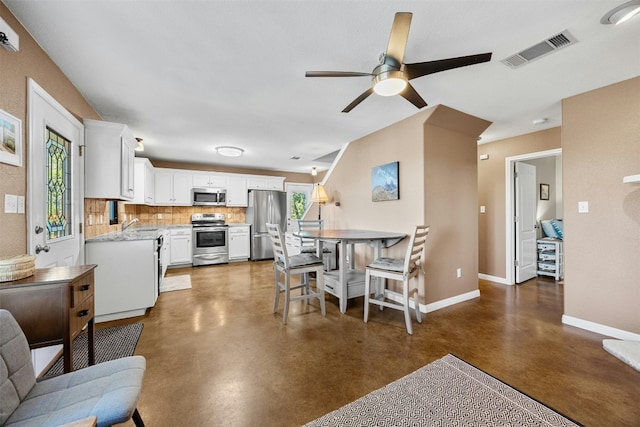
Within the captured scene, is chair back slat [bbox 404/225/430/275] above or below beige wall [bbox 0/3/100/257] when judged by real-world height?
below

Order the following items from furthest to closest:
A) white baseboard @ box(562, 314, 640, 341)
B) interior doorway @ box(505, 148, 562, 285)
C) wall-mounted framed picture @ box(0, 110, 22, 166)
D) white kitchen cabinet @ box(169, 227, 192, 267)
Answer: white kitchen cabinet @ box(169, 227, 192, 267)
interior doorway @ box(505, 148, 562, 285)
white baseboard @ box(562, 314, 640, 341)
wall-mounted framed picture @ box(0, 110, 22, 166)

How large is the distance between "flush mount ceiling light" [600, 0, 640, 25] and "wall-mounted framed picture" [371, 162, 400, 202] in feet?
6.66

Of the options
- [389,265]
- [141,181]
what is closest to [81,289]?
[389,265]

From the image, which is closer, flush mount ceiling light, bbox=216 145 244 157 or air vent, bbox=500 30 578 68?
air vent, bbox=500 30 578 68

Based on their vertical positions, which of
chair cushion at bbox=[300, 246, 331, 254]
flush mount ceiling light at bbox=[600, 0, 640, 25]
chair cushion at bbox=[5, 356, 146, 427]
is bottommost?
chair cushion at bbox=[5, 356, 146, 427]

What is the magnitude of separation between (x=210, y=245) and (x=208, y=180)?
158cm

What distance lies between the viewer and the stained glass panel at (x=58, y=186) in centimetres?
206

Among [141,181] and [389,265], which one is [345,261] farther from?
[141,181]

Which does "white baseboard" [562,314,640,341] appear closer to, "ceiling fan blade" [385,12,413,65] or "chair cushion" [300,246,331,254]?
"chair cushion" [300,246,331,254]

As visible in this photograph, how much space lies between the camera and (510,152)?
4.10 metres

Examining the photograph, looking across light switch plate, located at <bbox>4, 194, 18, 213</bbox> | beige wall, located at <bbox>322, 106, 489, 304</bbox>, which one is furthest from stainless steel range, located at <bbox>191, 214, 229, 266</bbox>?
light switch plate, located at <bbox>4, 194, 18, 213</bbox>

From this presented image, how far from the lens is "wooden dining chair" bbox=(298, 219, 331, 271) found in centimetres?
395

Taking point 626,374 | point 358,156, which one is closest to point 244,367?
point 626,374

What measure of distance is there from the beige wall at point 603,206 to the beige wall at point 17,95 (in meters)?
4.69
